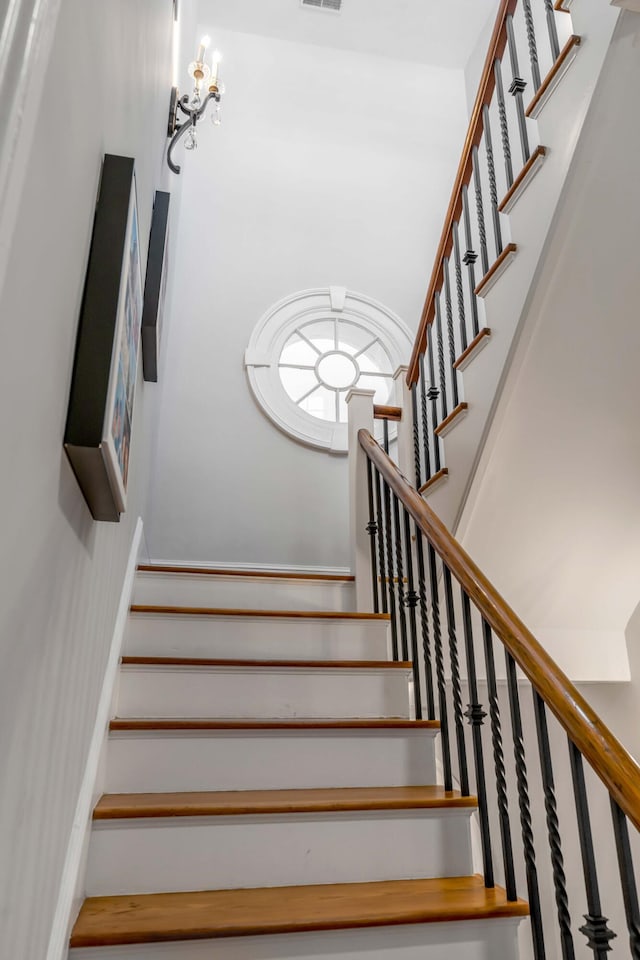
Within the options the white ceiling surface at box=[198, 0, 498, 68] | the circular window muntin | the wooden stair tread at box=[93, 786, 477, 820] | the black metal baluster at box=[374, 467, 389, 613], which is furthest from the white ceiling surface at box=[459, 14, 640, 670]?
the white ceiling surface at box=[198, 0, 498, 68]

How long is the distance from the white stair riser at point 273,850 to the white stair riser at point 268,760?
0.25 m

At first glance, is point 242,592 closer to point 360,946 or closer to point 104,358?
point 360,946

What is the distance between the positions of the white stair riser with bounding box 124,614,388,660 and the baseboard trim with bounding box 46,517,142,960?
0.76ft

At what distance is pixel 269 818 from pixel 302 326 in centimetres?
360

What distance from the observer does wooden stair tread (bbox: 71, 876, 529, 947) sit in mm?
1463

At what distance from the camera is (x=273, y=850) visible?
5.84 ft

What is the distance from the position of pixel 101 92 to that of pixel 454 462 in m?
2.09

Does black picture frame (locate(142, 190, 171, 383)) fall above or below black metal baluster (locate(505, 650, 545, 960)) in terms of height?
above

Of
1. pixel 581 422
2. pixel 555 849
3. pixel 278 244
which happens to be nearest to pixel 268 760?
pixel 555 849

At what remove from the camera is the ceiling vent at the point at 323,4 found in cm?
520

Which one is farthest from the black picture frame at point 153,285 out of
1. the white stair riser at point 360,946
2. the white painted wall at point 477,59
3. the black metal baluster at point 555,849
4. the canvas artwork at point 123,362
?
the white painted wall at point 477,59

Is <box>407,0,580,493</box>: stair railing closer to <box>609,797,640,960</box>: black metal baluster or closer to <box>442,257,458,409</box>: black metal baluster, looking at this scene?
<box>442,257,458,409</box>: black metal baluster

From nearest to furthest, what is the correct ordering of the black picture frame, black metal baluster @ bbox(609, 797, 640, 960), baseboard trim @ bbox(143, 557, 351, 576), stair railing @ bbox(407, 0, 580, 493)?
black metal baluster @ bbox(609, 797, 640, 960) → the black picture frame → stair railing @ bbox(407, 0, 580, 493) → baseboard trim @ bbox(143, 557, 351, 576)

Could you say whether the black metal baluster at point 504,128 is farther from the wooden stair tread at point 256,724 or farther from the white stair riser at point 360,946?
the white stair riser at point 360,946
